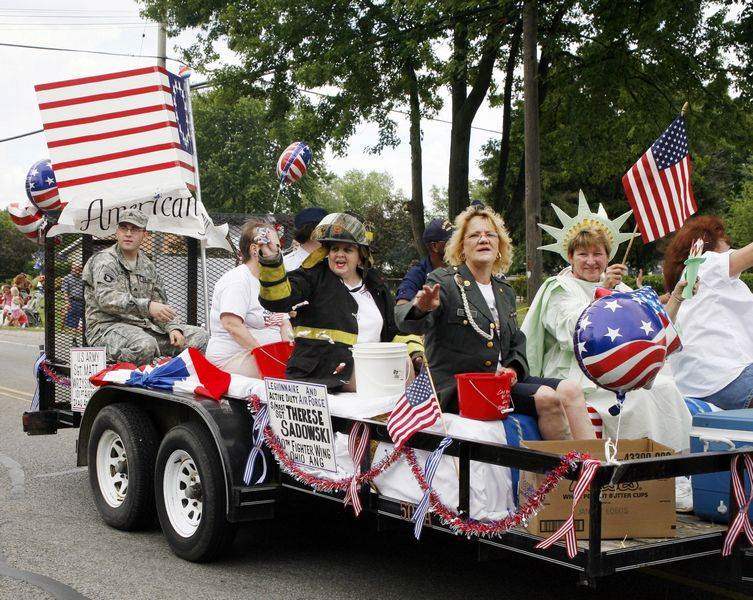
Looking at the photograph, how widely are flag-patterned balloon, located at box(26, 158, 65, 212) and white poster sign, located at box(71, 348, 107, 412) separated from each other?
2.24 m

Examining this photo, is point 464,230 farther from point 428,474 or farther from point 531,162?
point 531,162

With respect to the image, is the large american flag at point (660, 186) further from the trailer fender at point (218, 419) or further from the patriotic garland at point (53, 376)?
the patriotic garland at point (53, 376)

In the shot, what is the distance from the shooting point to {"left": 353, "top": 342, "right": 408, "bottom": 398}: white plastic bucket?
4500mm

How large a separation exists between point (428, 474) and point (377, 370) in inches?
34.1

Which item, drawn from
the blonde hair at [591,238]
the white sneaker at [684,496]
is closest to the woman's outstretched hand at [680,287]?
the blonde hair at [591,238]

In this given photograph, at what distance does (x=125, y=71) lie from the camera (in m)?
6.95

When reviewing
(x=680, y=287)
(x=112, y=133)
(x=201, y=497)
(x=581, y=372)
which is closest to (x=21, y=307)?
(x=112, y=133)

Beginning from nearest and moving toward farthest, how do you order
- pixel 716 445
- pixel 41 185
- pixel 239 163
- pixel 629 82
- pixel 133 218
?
1. pixel 716 445
2. pixel 133 218
3. pixel 41 185
4. pixel 629 82
5. pixel 239 163

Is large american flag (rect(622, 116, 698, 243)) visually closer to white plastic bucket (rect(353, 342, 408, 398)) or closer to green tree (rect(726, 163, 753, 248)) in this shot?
white plastic bucket (rect(353, 342, 408, 398))

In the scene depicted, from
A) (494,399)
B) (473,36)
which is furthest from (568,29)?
(494,399)

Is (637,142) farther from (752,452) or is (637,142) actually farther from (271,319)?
(752,452)

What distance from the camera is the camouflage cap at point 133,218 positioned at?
6621 mm

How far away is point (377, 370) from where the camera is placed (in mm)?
4500

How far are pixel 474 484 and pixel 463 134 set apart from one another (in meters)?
15.2
